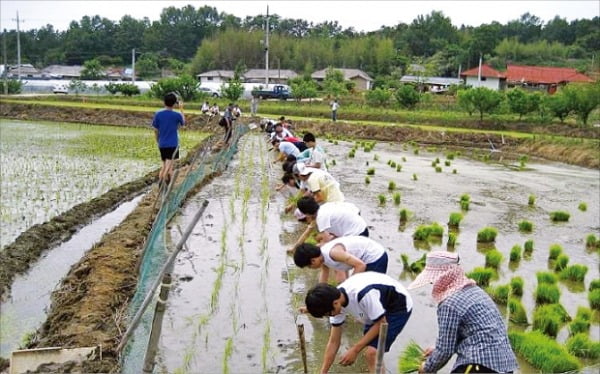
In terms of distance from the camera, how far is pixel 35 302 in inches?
240

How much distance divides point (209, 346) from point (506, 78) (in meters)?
50.9

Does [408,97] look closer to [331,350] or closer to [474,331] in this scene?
[331,350]

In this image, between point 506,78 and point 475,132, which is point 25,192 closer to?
point 475,132

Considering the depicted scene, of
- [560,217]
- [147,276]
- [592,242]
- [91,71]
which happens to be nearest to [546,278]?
[592,242]

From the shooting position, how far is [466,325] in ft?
9.82

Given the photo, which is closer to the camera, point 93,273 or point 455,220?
point 93,273

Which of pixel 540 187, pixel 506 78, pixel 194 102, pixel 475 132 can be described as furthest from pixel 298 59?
pixel 540 187

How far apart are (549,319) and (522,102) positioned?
25557 mm

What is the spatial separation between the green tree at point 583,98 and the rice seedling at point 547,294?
22828 mm

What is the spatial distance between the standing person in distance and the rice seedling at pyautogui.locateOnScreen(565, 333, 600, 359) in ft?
7.57

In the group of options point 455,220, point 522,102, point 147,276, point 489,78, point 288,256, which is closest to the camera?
point 147,276

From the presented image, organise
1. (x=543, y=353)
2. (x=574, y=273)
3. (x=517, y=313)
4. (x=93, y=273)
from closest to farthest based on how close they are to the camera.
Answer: (x=543, y=353) → (x=517, y=313) → (x=93, y=273) → (x=574, y=273)

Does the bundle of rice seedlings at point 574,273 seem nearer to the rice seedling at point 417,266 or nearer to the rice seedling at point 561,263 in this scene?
the rice seedling at point 561,263

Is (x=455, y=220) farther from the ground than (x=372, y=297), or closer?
closer
